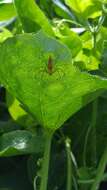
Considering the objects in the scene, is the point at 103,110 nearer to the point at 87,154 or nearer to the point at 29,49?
the point at 87,154

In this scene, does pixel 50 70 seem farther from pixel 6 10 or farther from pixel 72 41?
pixel 6 10

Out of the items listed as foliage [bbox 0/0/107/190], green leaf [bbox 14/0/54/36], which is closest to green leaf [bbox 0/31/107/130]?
foliage [bbox 0/0/107/190]

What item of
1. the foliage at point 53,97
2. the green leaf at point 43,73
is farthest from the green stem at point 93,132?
the green leaf at point 43,73

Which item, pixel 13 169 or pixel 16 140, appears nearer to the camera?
pixel 16 140

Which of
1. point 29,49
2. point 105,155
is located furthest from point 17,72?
point 105,155

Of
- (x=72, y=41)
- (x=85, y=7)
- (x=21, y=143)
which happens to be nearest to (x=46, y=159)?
(x=21, y=143)
